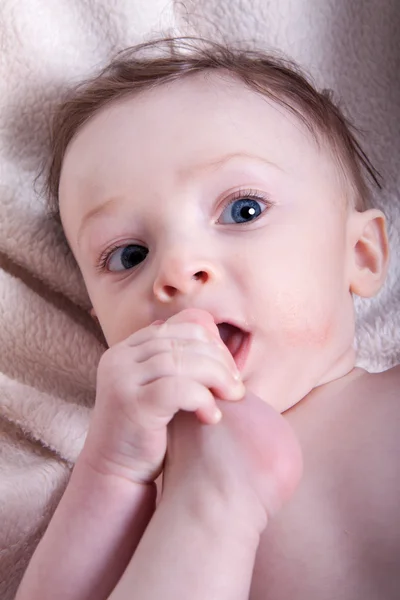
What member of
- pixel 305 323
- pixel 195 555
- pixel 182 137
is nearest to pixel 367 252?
pixel 305 323

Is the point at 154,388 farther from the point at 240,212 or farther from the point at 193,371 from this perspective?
the point at 240,212

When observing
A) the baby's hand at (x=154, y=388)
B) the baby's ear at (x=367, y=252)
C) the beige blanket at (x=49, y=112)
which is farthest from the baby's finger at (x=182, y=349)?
the beige blanket at (x=49, y=112)

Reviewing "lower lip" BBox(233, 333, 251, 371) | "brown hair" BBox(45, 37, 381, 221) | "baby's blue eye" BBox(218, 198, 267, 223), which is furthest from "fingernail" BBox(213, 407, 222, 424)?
"brown hair" BBox(45, 37, 381, 221)

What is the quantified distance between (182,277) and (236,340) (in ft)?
0.35

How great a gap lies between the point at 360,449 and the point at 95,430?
12.7 inches

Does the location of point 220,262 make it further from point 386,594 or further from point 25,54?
point 25,54

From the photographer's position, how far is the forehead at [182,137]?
0.98 meters

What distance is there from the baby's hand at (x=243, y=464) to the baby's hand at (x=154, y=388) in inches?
0.9

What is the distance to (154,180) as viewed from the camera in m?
0.98

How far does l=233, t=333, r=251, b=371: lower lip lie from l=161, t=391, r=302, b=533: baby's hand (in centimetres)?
10

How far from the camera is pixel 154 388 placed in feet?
2.61

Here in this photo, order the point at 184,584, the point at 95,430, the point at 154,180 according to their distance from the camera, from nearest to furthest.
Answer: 1. the point at 184,584
2. the point at 95,430
3. the point at 154,180

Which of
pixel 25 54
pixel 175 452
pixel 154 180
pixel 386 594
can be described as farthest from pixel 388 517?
pixel 25 54

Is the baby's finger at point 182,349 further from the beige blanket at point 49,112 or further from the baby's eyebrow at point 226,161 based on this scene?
the beige blanket at point 49,112
